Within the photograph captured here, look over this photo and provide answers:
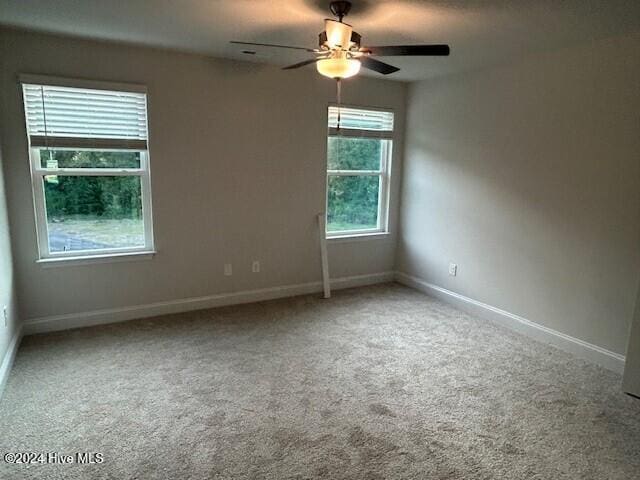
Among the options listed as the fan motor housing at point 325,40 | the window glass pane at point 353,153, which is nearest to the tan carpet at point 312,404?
the window glass pane at point 353,153

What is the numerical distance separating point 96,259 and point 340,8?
285 centimetres

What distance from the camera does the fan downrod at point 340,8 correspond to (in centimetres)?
239

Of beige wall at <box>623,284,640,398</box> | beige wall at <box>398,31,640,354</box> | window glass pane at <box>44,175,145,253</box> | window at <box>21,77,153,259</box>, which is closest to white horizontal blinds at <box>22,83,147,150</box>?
window at <box>21,77,153,259</box>

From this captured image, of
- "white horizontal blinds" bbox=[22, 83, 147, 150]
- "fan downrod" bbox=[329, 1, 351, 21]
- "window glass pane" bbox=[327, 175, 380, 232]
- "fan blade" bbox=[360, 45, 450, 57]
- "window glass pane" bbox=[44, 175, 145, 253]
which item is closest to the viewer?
"fan blade" bbox=[360, 45, 450, 57]

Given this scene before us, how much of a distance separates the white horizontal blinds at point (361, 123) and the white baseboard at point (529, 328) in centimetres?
178

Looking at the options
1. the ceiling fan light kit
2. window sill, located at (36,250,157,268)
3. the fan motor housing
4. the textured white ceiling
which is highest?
the textured white ceiling

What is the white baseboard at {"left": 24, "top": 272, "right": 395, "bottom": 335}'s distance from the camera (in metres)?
3.61

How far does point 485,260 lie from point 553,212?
83 centimetres

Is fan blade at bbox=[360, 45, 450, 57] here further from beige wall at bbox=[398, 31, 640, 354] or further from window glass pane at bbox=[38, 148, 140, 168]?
window glass pane at bbox=[38, 148, 140, 168]

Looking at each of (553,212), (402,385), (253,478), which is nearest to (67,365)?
(253,478)

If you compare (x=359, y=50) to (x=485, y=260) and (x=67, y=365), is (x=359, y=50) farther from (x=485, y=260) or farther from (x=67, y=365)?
(x=67, y=365)

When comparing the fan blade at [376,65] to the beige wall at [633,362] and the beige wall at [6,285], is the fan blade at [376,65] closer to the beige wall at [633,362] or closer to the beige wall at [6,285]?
the beige wall at [633,362]

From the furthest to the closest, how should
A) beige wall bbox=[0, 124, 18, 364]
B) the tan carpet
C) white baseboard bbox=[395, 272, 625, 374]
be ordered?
1. white baseboard bbox=[395, 272, 625, 374]
2. beige wall bbox=[0, 124, 18, 364]
3. the tan carpet

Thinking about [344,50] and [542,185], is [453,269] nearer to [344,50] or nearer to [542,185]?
Result: [542,185]
